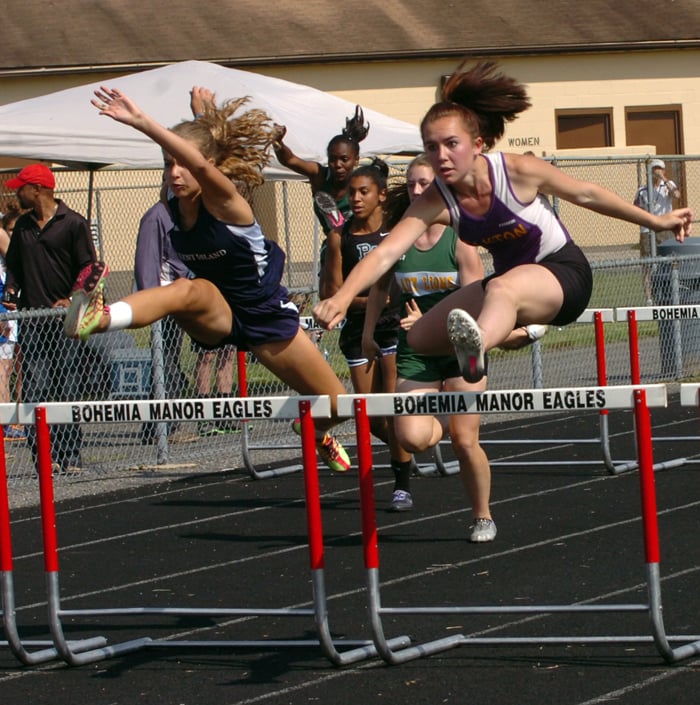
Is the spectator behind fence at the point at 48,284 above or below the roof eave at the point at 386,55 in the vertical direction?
below

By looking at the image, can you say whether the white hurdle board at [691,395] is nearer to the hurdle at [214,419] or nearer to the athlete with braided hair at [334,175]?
the hurdle at [214,419]

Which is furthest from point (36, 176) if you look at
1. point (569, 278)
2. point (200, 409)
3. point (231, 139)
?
point (569, 278)

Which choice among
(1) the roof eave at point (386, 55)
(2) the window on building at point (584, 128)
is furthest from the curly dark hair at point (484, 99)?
(2) the window on building at point (584, 128)

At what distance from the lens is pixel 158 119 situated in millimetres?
13781

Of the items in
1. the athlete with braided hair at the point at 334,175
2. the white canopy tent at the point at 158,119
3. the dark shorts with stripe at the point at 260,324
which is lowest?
the dark shorts with stripe at the point at 260,324

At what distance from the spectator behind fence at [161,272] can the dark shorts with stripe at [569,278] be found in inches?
223

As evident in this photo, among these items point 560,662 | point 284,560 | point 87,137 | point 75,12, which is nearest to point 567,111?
point 75,12

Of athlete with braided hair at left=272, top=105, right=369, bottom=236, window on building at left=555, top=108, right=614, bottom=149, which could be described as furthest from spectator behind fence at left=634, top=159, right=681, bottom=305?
window on building at left=555, top=108, right=614, bottom=149

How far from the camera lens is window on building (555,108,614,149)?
3266cm

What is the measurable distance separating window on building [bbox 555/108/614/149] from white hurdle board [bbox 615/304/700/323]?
77.7 feet

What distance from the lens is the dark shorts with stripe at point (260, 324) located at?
6.85 m

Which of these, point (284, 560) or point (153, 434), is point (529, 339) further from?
point (153, 434)

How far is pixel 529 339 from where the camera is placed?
7273mm

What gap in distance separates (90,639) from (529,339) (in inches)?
98.0
